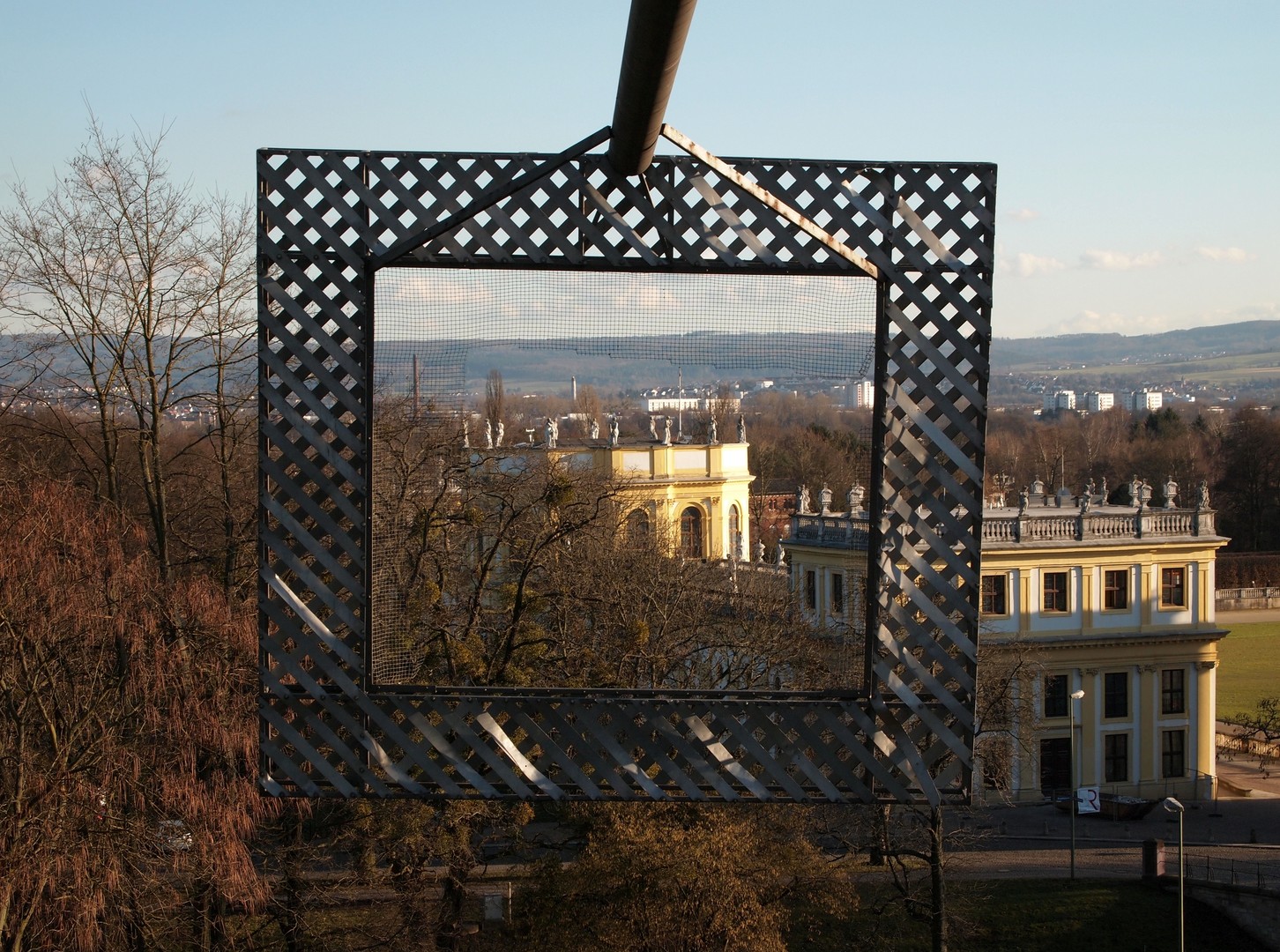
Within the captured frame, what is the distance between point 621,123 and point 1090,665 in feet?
79.4

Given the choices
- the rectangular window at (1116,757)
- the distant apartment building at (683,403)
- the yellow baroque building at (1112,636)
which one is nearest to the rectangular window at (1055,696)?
the yellow baroque building at (1112,636)

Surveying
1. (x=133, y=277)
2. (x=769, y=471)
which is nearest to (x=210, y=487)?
(x=133, y=277)

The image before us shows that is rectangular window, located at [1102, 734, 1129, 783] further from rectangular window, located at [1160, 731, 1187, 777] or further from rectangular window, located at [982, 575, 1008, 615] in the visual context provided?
rectangular window, located at [982, 575, 1008, 615]

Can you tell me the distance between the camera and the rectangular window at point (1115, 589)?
25453 millimetres

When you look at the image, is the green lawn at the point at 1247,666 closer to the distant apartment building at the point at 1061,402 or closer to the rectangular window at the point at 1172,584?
the rectangular window at the point at 1172,584

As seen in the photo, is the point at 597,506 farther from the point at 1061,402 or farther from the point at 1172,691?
the point at 1061,402

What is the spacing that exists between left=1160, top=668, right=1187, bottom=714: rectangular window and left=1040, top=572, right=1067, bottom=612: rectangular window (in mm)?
2683

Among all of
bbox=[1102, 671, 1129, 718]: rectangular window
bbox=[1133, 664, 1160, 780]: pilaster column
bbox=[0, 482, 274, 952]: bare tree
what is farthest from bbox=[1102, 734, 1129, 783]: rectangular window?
bbox=[0, 482, 274, 952]: bare tree

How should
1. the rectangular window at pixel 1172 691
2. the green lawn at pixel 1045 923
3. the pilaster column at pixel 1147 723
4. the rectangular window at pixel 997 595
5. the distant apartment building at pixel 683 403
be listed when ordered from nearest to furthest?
1. the distant apartment building at pixel 683 403
2. the green lawn at pixel 1045 923
3. the rectangular window at pixel 997 595
4. the pilaster column at pixel 1147 723
5. the rectangular window at pixel 1172 691

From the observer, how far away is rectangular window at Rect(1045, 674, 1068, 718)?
82.4 ft

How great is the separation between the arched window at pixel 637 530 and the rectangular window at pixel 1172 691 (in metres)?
12.1

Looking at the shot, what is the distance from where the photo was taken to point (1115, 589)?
1006 inches

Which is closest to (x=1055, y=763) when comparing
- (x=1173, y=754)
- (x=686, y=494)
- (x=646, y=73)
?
(x=1173, y=754)

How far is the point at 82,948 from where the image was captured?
8.53 meters
